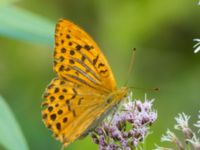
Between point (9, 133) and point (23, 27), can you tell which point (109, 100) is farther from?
point (9, 133)

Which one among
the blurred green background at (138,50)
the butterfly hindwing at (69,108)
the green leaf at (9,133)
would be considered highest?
the blurred green background at (138,50)

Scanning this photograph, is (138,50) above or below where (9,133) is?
above

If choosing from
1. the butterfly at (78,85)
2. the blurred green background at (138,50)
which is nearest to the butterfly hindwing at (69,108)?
the butterfly at (78,85)

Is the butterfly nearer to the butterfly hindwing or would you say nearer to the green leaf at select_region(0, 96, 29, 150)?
the butterfly hindwing

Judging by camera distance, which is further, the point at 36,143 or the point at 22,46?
the point at 22,46

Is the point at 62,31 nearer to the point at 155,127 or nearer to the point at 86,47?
the point at 86,47

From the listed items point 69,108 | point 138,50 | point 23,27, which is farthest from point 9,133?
point 138,50

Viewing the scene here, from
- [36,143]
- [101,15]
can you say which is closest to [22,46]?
[101,15]

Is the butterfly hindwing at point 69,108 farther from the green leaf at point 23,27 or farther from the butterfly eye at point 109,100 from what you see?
the green leaf at point 23,27
